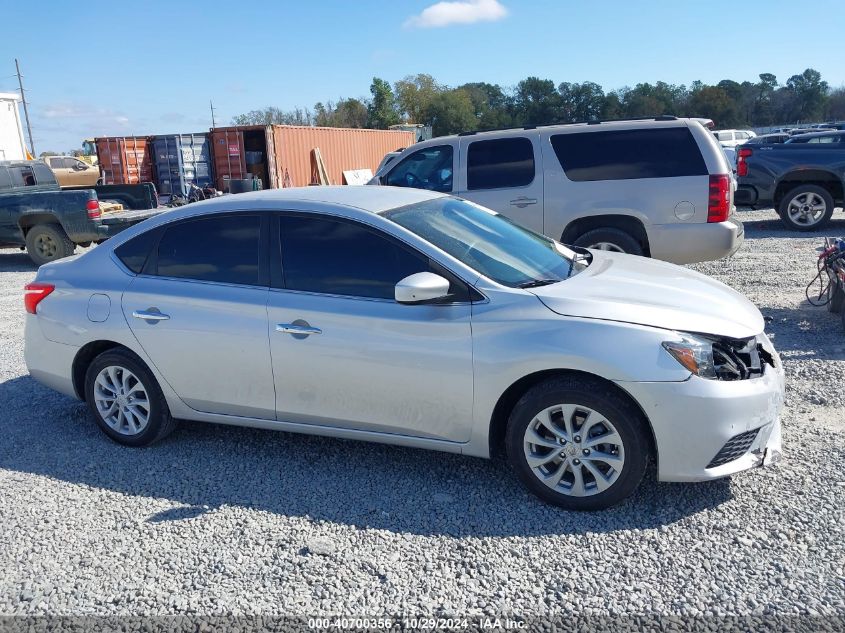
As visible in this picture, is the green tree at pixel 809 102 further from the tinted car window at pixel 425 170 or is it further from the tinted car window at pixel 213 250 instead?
the tinted car window at pixel 213 250

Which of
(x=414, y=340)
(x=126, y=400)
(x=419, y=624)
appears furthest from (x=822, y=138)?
(x=419, y=624)

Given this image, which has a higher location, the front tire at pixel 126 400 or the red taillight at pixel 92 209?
the red taillight at pixel 92 209

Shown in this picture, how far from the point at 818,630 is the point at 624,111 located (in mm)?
79123

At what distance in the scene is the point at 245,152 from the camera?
25953mm

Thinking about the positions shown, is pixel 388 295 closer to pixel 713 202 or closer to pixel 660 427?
pixel 660 427

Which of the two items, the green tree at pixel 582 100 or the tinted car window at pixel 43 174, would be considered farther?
the green tree at pixel 582 100

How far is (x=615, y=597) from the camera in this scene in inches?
119

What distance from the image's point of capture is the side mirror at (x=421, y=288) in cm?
368

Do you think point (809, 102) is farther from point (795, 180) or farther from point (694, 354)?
point (694, 354)

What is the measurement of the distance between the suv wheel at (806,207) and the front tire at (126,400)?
12003 mm

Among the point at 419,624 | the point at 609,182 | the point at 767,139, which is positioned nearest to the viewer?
the point at 419,624

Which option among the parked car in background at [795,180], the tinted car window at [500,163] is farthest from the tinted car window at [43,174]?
the parked car in background at [795,180]

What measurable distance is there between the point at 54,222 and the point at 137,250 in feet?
31.1

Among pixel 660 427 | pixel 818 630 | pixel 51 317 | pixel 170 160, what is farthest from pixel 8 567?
pixel 170 160
